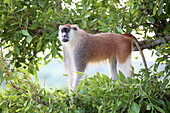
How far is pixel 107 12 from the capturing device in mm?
3350

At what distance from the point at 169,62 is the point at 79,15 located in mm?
1101

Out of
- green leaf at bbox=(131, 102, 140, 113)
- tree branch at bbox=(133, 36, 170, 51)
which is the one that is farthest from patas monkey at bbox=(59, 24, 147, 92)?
green leaf at bbox=(131, 102, 140, 113)

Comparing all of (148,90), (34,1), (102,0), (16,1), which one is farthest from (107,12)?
(148,90)

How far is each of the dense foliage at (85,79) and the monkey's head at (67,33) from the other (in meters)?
0.09

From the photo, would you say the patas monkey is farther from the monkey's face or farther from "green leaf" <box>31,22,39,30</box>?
"green leaf" <box>31,22,39,30</box>

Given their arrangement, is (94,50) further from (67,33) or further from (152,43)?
(152,43)

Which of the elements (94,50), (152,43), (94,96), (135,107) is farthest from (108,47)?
(135,107)

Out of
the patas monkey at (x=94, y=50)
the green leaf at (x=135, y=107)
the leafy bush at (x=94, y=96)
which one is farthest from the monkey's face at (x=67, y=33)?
the green leaf at (x=135, y=107)

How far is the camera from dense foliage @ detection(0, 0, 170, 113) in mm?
2156

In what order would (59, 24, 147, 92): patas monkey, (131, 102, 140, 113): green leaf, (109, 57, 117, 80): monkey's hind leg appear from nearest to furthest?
(131, 102, 140, 113): green leaf → (59, 24, 147, 92): patas monkey → (109, 57, 117, 80): monkey's hind leg

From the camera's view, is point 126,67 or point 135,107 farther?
point 126,67

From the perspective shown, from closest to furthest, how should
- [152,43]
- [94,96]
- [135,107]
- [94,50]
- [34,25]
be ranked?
[135,107], [94,96], [34,25], [152,43], [94,50]

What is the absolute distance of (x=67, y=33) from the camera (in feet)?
9.84

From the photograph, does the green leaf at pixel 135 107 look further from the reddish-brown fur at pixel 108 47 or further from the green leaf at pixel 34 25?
the green leaf at pixel 34 25
